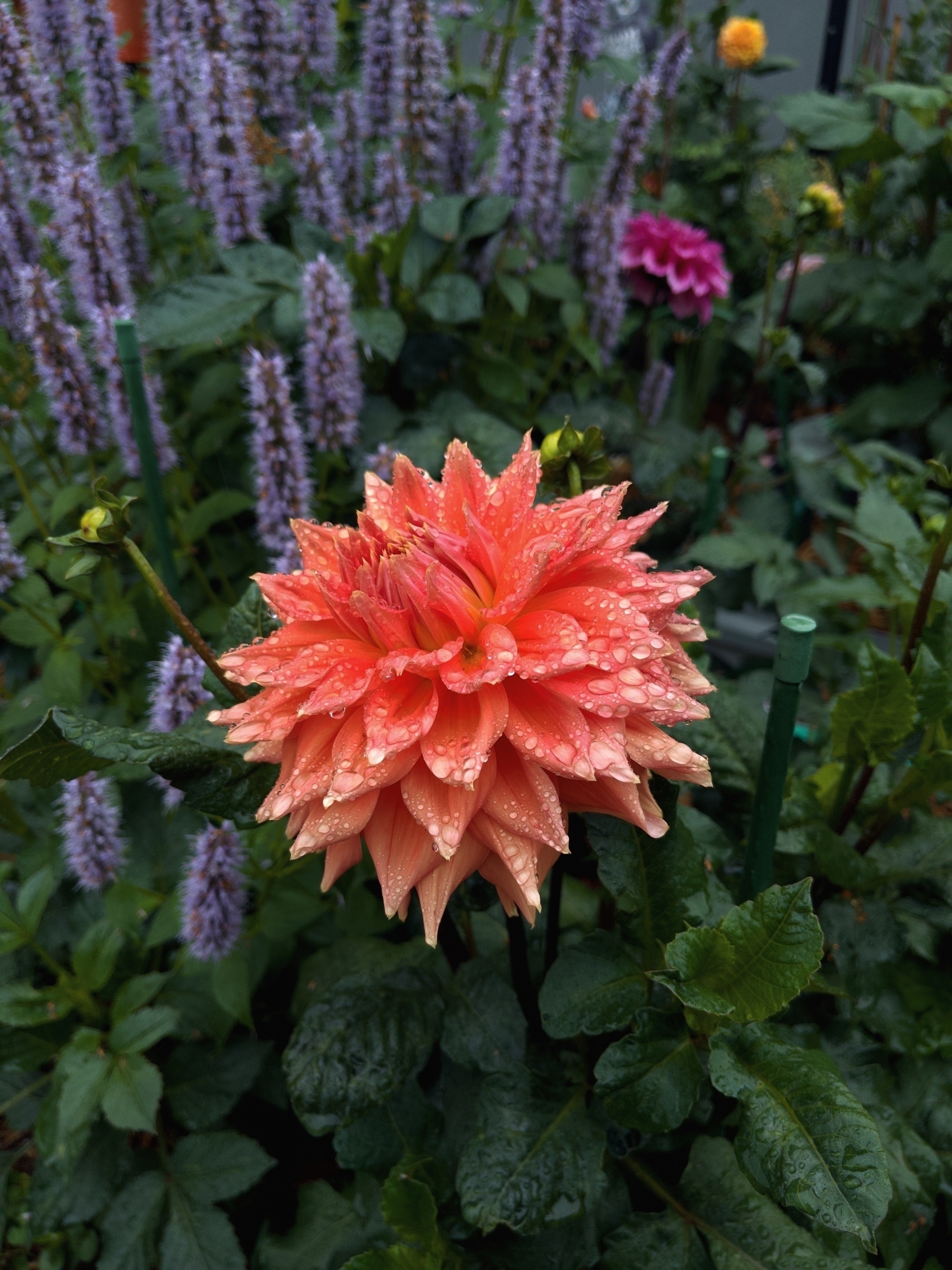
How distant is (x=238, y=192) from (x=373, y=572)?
117cm

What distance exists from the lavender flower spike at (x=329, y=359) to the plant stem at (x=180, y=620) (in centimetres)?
70

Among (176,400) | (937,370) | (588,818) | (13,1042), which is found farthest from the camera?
(937,370)

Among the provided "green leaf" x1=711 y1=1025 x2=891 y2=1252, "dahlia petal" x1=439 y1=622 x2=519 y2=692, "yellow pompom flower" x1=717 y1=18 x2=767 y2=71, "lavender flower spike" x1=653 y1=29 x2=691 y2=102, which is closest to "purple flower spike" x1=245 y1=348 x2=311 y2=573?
"dahlia petal" x1=439 y1=622 x2=519 y2=692

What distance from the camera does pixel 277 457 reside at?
→ 134 cm

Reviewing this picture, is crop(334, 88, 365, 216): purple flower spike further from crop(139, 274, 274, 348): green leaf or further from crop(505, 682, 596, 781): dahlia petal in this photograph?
crop(505, 682, 596, 781): dahlia petal

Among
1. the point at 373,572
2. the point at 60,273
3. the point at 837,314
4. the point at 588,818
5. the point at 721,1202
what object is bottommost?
the point at 721,1202

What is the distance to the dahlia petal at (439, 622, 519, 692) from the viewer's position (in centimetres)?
64

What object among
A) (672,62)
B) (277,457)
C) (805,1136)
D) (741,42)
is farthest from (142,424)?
(741,42)

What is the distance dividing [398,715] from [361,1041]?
41 centimetres

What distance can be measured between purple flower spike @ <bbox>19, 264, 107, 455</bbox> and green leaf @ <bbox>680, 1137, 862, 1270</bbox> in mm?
1338

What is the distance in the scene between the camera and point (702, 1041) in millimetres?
841

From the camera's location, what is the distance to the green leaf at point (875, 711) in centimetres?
93

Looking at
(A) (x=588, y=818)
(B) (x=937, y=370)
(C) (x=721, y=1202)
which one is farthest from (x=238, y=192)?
(B) (x=937, y=370)

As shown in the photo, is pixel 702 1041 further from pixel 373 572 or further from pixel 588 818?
pixel 373 572
